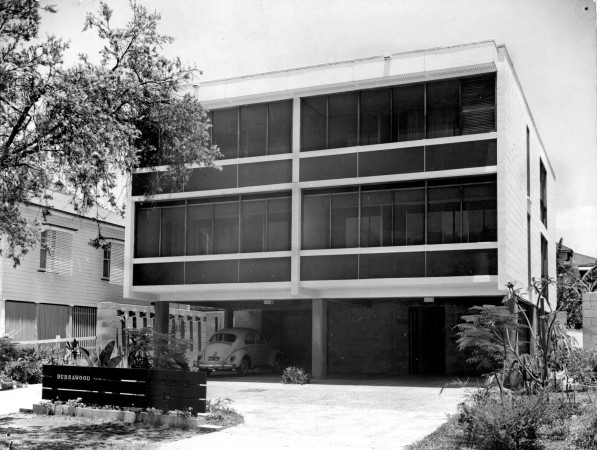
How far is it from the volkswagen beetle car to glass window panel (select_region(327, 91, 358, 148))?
8.76m

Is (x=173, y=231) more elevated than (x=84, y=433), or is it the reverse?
(x=173, y=231)

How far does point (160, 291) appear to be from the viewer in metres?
29.3

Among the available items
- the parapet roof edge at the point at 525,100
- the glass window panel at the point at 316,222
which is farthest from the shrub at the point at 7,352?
the parapet roof edge at the point at 525,100

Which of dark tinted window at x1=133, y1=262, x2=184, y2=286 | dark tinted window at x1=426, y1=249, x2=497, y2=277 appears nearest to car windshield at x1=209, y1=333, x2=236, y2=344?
dark tinted window at x1=133, y1=262, x2=184, y2=286

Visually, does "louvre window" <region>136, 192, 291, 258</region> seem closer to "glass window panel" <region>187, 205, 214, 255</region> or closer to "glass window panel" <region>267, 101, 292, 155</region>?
"glass window panel" <region>187, 205, 214, 255</region>

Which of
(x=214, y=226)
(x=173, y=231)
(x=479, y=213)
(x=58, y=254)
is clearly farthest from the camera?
(x=58, y=254)

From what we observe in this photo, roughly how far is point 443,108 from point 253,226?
25.4 ft

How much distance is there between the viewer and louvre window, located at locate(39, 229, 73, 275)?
31906 mm

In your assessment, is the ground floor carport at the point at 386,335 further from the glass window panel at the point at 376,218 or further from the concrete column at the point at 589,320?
the concrete column at the point at 589,320

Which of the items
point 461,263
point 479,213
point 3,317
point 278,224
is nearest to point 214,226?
point 278,224

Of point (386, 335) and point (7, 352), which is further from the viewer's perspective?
point (386, 335)

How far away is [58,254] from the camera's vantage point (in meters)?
32.7

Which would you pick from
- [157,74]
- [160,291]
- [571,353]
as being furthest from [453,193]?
[157,74]

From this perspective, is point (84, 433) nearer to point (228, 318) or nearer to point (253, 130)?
point (253, 130)
